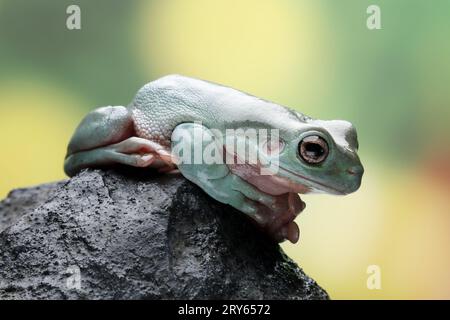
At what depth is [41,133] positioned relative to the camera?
523 centimetres

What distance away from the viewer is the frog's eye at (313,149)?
2.31 meters

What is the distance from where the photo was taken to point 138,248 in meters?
2.31

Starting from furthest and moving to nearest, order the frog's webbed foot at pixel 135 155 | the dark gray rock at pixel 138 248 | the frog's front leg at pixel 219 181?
the frog's webbed foot at pixel 135 155 < the frog's front leg at pixel 219 181 < the dark gray rock at pixel 138 248

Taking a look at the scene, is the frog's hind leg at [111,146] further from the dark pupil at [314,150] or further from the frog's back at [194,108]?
the dark pupil at [314,150]

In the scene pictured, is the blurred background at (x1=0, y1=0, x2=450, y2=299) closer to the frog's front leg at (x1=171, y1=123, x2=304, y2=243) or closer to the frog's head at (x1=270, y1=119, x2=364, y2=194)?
the frog's front leg at (x1=171, y1=123, x2=304, y2=243)

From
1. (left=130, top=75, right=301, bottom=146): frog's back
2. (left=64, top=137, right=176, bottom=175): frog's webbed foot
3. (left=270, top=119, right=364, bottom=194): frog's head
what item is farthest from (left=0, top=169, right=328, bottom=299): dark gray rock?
(left=270, top=119, right=364, bottom=194): frog's head

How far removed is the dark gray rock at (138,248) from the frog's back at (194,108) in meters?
0.22

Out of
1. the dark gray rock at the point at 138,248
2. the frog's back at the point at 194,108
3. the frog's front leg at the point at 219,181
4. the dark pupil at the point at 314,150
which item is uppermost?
the frog's back at the point at 194,108

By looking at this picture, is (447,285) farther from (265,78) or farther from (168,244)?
(168,244)

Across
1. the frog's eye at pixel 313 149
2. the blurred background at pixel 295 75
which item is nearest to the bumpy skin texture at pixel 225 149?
the frog's eye at pixel 313 149

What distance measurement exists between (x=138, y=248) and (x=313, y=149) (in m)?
0.71

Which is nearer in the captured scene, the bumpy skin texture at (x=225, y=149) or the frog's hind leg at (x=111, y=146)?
the bumpy skin texture at (x=225, y=149)
